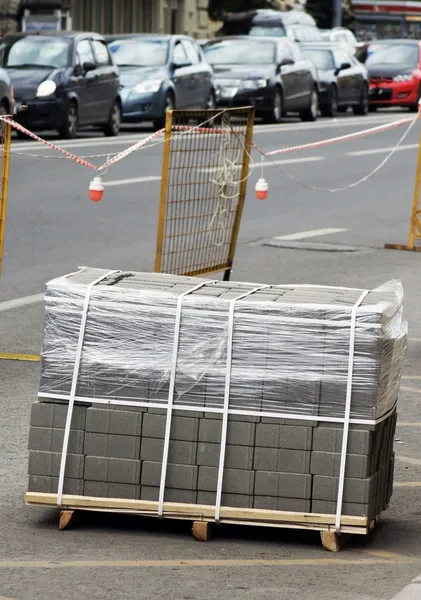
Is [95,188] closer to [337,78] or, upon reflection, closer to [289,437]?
[289,437]

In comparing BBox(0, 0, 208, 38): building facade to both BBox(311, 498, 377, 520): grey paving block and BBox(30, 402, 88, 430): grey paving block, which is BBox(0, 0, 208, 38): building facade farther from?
BBox(311, 498, 377, 520): grey paving block

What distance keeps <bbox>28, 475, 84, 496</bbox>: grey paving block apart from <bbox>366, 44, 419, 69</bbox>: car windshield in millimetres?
34115

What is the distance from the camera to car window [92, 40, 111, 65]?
84.7ft

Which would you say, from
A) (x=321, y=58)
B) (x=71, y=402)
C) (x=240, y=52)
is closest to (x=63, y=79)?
(x=240, y=52)

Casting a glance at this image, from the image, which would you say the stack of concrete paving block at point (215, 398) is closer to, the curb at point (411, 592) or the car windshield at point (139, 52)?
the curb at point (411, 592)

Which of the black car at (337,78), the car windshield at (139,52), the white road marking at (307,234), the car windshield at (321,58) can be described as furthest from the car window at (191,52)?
the white road marking at (307,234)

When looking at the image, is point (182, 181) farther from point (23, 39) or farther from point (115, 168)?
point (23, 39)

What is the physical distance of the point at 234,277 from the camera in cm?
1222

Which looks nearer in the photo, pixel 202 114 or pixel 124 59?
pixel 202 114

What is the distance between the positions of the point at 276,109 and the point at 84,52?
651 cm

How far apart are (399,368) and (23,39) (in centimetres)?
2069

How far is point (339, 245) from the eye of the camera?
14422mm

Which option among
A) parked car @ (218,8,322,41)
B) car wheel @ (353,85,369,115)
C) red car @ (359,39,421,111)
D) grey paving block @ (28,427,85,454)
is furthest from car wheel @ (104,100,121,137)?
grey paving block @ (28,427,85,454)

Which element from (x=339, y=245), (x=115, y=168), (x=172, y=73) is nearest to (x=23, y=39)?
(x=172, y=73)
